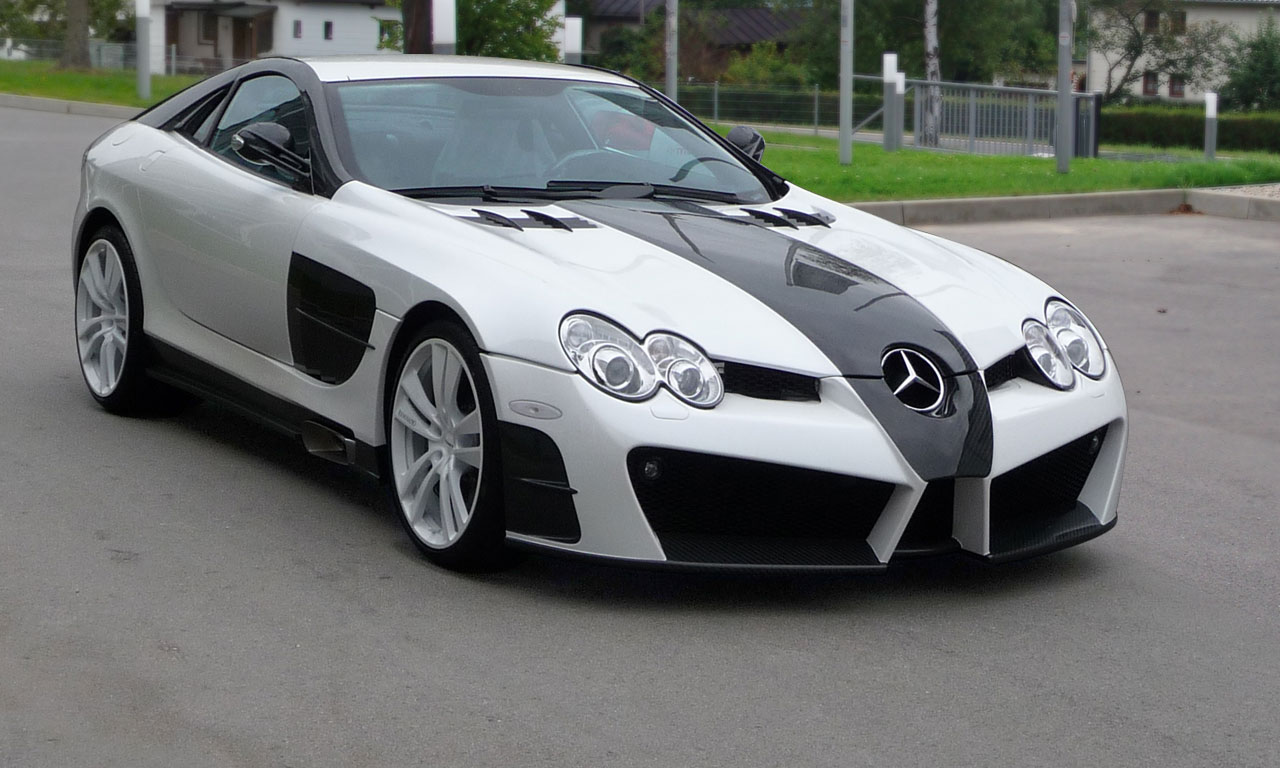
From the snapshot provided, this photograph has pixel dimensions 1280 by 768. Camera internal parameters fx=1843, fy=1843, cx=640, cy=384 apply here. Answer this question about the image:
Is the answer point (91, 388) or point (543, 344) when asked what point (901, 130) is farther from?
point (543, 344)

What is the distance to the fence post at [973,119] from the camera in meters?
25.4

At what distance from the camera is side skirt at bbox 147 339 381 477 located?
5.16 metres

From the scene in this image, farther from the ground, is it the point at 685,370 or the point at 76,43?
the point at 76,43

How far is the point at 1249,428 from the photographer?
714cm

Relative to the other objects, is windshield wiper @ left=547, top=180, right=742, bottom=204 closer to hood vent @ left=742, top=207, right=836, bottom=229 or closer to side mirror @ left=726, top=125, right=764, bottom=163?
hood vent @ left=742, top=207, right=836, bottom=229

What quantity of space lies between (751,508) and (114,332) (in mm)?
3073

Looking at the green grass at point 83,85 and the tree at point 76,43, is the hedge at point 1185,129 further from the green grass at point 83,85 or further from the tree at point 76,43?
the green grass at point 83,85

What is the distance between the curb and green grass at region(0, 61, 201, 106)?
15509mm

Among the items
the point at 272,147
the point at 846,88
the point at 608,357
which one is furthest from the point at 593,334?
the point at 846,88

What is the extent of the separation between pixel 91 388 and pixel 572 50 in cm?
1381

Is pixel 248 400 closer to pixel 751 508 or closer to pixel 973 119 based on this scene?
pixel 751 508

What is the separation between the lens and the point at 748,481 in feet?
14.3

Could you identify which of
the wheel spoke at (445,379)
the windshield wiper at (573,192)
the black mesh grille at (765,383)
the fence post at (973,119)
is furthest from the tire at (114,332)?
the fence post at (973,119)

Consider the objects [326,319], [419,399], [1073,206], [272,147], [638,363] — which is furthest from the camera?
[1073,206]
